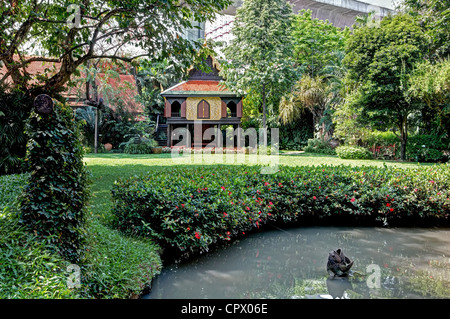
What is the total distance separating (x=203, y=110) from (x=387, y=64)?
12.3 meters

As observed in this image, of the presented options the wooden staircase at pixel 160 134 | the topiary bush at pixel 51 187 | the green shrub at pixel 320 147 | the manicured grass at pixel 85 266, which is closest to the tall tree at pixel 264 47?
the green shrub at pixel 320 147

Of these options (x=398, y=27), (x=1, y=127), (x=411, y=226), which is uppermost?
(x=398, y=27)

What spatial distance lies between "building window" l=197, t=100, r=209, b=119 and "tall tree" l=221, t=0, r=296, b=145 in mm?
3268

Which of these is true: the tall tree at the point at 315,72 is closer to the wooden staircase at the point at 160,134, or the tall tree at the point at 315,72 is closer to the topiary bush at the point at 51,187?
the wooden staircase at the point at 160,134

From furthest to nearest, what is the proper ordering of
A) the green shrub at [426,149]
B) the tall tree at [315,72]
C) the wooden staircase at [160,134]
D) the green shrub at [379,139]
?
the wooden staircase at [160,134] → the tall tree at [315,72] → the green shrub at [379,139] → the green shrub at [426,149]

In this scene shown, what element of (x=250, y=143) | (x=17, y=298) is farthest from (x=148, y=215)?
(x=250, y=143)

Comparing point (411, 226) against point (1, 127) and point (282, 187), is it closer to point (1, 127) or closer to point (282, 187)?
point (282, 187)

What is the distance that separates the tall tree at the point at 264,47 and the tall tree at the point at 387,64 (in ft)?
13.2

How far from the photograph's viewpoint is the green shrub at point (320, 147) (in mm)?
22644

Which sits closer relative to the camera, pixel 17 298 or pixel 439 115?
pixel 17 298
